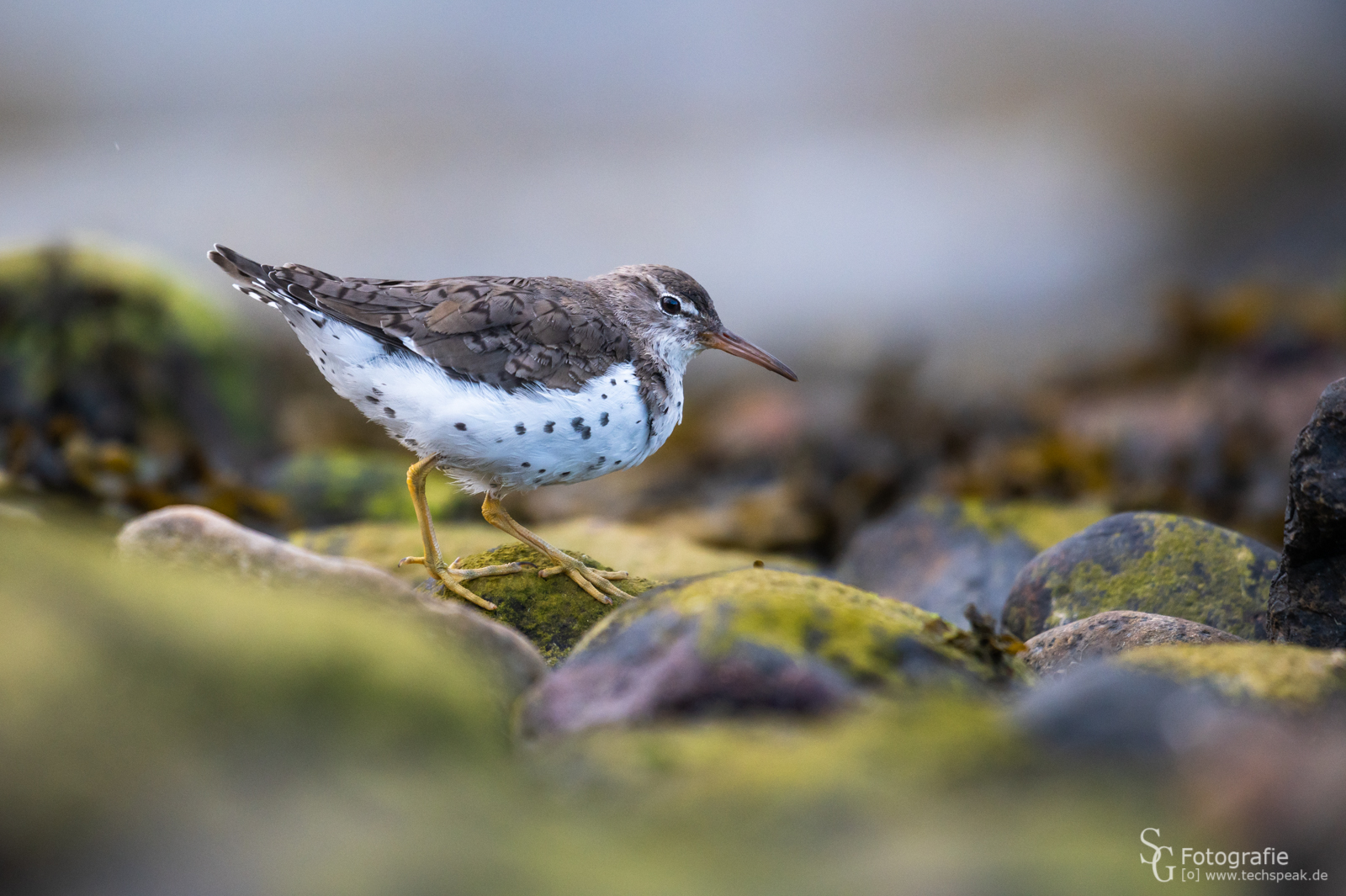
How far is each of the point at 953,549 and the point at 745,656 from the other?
4281 mm

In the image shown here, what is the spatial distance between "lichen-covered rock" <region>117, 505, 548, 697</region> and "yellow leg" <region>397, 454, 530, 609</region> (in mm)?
1128

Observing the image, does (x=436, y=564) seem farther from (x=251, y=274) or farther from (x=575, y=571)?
(x=251, y=274)

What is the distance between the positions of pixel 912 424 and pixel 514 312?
5270 millimetres

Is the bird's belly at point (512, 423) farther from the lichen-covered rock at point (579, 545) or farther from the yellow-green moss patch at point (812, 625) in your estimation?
the yellow-green moss patch at point (812, 625)

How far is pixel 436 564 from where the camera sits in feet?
16.7

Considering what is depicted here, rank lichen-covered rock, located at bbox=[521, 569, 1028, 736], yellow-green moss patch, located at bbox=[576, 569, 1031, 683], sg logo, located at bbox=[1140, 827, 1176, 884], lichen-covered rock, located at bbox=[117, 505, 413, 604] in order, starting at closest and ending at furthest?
sg logo, located at bbox=[1140, 827, 1176, 884]
lichen-covered rock, located at bbox=[521, 569, 1028, 736]
yellow-green moss patch, located at bbox=[576, 569, 1031, 683]
lichen-covered rock, located at bbox=[117, 505, 413, 604]

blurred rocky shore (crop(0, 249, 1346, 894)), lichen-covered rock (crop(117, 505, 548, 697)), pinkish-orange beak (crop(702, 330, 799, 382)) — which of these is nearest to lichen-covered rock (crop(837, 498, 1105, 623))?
blurred rocky shore (crop(0, 249, 1346, 894))

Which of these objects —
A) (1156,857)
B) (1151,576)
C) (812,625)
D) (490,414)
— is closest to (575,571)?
(490,414)

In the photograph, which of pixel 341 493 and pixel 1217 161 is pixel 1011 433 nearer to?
pixel 341 493

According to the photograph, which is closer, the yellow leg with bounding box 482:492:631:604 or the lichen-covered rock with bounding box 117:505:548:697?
the lichen-covered rock with bounding box 117:505:548:697

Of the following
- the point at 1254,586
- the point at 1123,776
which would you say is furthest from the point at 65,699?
the point at 1254,586

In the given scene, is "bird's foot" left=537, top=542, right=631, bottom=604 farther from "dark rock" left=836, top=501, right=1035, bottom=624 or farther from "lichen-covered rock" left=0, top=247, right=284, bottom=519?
"lichen-covered rock" left=0, top=247, right=284, bottom=519

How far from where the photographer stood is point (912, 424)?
949cm

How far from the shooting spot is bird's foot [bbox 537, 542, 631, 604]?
4910mm
